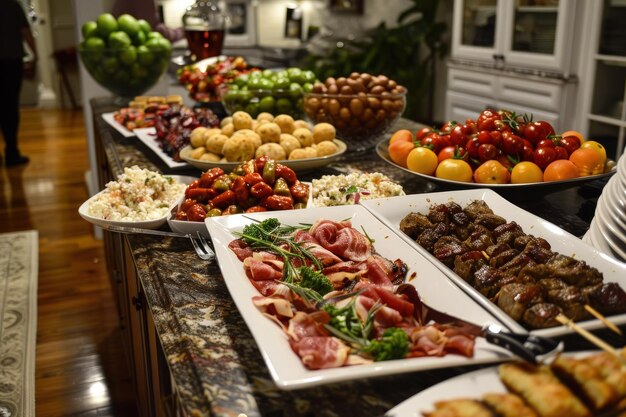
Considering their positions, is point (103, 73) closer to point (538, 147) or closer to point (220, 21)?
point (220, 21)

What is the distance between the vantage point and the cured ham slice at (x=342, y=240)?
3.78 feet

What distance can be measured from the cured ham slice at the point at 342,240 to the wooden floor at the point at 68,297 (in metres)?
1.53

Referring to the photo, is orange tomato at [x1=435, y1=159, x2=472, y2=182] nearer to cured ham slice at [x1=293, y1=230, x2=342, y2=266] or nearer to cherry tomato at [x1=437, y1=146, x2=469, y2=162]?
cherry tomato at [x1=437, y1=146, x2=469, y2=162]

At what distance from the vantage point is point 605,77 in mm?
3865

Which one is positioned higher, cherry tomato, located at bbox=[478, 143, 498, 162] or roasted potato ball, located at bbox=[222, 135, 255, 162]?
cherry tomato, located at bbox=[478, 143, 498, 162]

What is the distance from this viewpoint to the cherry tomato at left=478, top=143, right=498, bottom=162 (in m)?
1.63

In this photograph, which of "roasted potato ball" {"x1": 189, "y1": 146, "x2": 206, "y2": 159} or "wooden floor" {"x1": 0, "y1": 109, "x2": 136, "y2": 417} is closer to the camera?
"roasted potato ball" {"x1": 189, "y1": 146, "x2": 206, "y2": 159}

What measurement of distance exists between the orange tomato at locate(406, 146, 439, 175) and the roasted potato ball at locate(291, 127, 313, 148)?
39cm

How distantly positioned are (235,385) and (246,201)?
0.62m

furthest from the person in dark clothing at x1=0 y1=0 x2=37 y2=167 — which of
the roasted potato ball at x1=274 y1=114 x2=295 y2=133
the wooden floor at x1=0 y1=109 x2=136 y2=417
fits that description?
the roasted potato ball at x1=274 y1=114 x2=295 y2=133

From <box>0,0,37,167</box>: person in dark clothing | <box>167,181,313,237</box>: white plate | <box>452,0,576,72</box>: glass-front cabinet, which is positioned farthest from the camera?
<box>0,0,37,167</box>: person in dark clothing

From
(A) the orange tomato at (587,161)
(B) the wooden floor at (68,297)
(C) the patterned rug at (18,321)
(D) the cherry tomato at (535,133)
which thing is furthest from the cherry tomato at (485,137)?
(C) the patterned rug at (18,321)

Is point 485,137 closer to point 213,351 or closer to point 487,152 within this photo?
point 487,152

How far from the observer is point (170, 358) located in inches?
36.4
